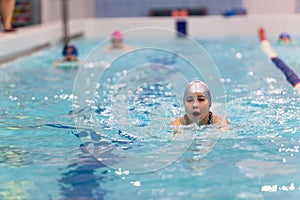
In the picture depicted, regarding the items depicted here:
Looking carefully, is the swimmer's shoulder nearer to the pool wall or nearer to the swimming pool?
the swimming pool

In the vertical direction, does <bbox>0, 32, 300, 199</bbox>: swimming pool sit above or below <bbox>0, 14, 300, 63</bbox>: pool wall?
below

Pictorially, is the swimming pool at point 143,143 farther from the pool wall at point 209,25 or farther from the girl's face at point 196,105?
the pool wall at point 209,25

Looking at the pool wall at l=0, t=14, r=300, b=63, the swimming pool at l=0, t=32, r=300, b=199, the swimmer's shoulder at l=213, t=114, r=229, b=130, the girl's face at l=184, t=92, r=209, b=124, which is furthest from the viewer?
the pool wall at l=0, t=14, r=300, b=63

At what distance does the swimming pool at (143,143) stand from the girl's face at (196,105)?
0.11 m

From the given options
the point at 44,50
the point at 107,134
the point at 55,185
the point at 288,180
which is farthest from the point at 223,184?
the point at 44,50

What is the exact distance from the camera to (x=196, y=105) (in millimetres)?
3812

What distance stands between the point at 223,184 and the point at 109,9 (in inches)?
484

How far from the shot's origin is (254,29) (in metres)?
12.5

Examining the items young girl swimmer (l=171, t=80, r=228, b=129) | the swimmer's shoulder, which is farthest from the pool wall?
young girl swimmer (l=171, t=80, r=228, b=129)

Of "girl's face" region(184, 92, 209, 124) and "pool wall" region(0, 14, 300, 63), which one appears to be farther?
"pool wall" region(0, 14, 300, 63)

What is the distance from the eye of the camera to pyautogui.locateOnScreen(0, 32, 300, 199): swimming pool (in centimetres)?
286

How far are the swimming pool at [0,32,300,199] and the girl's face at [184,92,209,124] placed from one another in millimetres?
112

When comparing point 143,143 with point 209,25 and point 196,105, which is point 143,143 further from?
point 209,25

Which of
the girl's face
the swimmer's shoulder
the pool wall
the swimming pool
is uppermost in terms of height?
the pool wall
